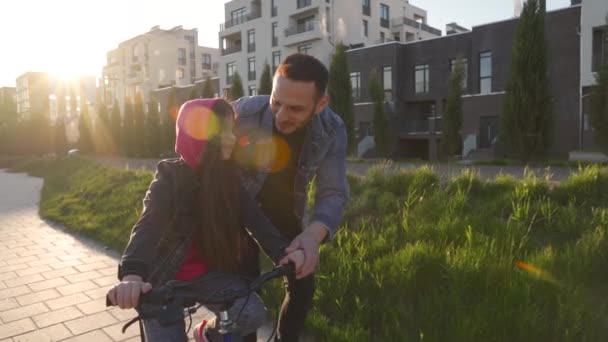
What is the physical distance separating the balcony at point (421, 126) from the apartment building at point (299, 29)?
909 cm

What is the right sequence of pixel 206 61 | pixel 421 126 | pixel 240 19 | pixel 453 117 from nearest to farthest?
pixel 453 117
pixel 421 126
pixel 240 19
pixel 206 61

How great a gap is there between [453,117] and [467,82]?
22.8 ft

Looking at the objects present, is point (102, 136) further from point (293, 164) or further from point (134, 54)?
point (293, 164)

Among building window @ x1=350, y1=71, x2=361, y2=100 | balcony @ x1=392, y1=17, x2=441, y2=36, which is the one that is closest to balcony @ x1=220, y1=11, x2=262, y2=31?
balcony @ x1=392, y1=17, x2=441, y2=36

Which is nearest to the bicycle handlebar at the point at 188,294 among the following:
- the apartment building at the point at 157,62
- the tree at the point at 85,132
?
the tree at the point at 85,132

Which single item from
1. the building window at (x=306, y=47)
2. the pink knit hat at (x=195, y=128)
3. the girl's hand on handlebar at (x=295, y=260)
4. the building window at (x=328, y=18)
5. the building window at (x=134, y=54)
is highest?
the building window at (x=134, y=54)

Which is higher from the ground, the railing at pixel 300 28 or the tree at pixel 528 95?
the railing at pixel 300 28

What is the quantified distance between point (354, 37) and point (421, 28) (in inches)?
408

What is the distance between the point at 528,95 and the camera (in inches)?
655

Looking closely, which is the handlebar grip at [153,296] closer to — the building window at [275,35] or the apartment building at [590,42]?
the apartment building at [590,42]

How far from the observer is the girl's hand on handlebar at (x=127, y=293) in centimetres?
160

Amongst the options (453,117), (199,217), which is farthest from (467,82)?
(199,217)

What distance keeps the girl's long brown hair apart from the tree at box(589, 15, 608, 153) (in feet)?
58.0

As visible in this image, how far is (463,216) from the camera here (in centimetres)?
541
